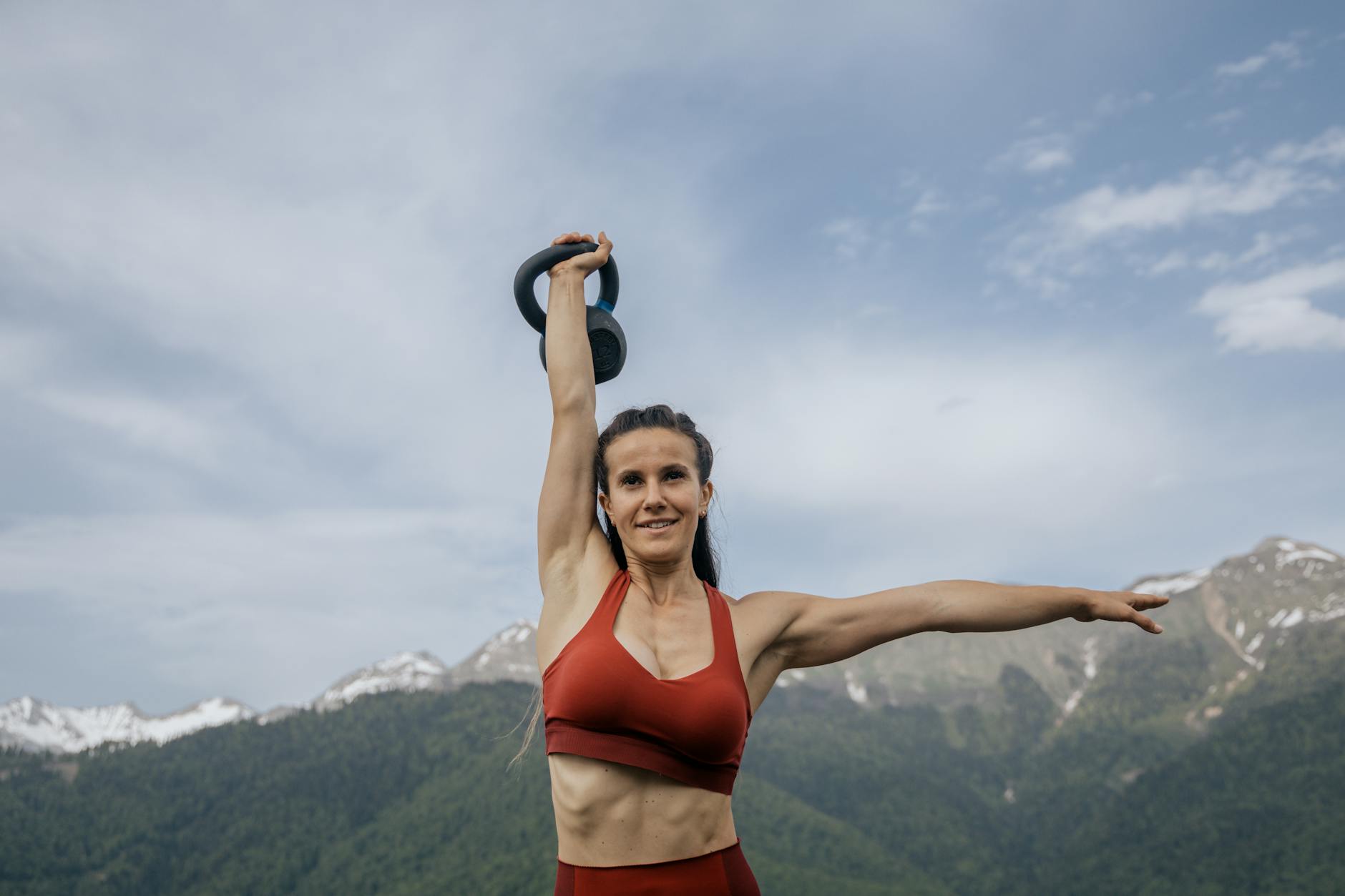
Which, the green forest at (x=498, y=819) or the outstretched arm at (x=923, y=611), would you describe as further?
the green forest at (x=498, y=819)

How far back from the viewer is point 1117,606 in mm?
3250

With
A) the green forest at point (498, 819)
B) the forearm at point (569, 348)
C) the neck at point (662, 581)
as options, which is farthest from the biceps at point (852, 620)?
the green forest at point (498, 819)

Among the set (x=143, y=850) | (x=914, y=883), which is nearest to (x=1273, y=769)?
(x=914, y=883)

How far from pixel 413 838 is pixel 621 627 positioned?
14749 centimetres

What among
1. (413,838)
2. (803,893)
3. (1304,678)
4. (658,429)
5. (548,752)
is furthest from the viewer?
(1304,678)

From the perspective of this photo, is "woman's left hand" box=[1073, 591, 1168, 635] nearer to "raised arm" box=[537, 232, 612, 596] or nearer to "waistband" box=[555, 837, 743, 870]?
"waistband" box=[555, 837, 743, 870]

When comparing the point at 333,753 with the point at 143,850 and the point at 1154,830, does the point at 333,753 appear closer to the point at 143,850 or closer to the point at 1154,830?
the point at 143,850

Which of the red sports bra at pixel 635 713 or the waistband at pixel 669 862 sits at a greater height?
the red sports bra at pixel 635 713

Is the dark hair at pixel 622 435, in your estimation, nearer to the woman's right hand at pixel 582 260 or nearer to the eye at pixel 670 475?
the eye at pixel 670 475

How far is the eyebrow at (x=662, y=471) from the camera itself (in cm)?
325

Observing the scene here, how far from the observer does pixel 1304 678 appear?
18388 centimetres

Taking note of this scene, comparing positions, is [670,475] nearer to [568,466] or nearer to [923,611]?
[568,466]

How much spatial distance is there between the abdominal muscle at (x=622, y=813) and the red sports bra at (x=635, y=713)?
0.15 feet

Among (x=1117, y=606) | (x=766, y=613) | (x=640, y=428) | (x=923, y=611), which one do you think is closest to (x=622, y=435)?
(x=640, y=428)
